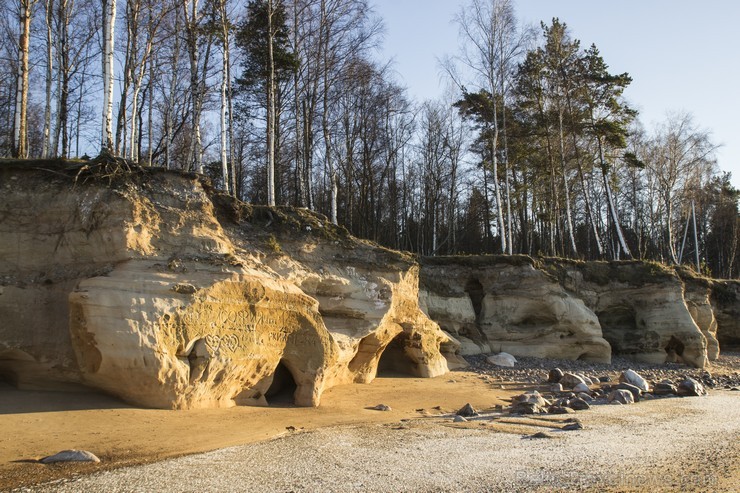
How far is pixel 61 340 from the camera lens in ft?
29.3

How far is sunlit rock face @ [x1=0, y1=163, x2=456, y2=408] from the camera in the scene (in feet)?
27.8

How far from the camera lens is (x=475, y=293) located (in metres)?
21.5

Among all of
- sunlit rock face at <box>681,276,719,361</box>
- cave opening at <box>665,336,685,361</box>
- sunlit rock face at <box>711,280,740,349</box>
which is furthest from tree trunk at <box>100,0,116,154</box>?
sunlit rock face at <box>711,280,740,349</box>

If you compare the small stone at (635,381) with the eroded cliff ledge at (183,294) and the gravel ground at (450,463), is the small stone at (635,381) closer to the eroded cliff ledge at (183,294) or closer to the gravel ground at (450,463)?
the eroded cliff ledge at (183,294)

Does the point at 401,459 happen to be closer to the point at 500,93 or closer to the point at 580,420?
the point at 580,420

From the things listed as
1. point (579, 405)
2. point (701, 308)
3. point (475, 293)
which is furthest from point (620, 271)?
point (579, 405)

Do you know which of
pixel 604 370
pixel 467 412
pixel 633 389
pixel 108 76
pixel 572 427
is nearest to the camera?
pixel 572 427

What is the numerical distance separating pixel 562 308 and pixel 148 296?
634 inches

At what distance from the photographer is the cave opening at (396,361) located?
15.6 meters

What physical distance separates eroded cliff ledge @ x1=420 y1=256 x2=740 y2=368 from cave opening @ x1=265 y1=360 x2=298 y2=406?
785 cm

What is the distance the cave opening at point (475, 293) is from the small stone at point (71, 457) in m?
16.4

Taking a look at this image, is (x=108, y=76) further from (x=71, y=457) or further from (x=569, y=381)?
(x=569, y=381)

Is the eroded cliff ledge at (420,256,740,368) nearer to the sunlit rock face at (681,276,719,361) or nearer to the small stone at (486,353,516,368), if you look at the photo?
the small stone at (486,353,516,368)

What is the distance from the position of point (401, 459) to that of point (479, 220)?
99.7 ft
